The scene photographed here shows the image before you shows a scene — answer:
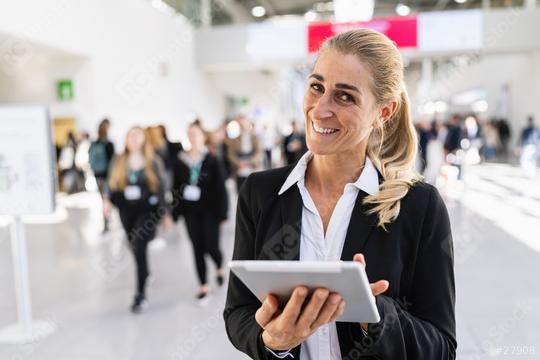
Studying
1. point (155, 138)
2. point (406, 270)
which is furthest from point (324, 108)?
point (155, 138)

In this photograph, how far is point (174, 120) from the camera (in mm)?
15102

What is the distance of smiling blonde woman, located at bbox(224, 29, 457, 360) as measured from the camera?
1220 mm

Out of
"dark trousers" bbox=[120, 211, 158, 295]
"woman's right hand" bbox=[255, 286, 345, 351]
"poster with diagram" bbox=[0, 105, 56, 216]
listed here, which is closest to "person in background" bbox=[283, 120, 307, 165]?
"dark trousers" bbox=[120, 211, 158, 295]

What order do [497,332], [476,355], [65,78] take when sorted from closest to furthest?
1. [476,355]
2. [497,332]
3. [65,78]

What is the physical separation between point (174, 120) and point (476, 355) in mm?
13034

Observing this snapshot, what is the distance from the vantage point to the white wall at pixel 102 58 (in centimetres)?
918

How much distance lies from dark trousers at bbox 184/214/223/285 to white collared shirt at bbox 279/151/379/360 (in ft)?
11.0

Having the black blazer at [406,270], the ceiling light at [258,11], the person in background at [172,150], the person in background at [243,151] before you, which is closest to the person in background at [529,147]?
the person in background at [243,151]

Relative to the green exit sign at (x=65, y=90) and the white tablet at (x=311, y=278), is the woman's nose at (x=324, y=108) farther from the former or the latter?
the green exit sign at (x=65, y=90)

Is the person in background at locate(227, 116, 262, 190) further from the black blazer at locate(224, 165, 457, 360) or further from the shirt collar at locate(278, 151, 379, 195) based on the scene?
the black blazer at locate(224, 165, 457, 360)

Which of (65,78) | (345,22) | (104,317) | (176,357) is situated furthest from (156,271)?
(345,22)

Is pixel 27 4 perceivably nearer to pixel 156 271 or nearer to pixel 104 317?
pixel 156 271

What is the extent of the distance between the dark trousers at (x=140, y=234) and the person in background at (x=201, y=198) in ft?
1.18

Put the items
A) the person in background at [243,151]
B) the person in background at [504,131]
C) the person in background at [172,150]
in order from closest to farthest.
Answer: the person in background at [172,150]
the person in background at [243,151]
the person in background at [504,131]
